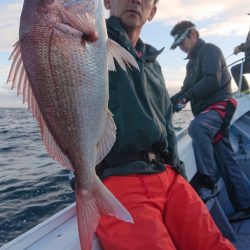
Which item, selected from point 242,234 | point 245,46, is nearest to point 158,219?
point 242,234

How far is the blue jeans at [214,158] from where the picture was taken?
15.4ft

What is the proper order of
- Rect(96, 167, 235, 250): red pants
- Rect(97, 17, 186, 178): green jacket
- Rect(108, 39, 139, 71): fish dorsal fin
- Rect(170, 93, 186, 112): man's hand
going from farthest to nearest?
Rect(170, 93, 186, 112): man's hand < Rect(97, 17, 186, 178): green jacket < Rect(96, 167, 235, 250): red pants < Rect(108, 39, 139, 71): fish dorsal fin

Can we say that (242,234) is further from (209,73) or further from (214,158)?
(209,73)

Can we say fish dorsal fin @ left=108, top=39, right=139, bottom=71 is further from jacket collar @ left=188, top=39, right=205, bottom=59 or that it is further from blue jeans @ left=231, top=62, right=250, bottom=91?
blue jeans @ left=231, top=62, right=250, bottom=91

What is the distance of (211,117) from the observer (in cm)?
486

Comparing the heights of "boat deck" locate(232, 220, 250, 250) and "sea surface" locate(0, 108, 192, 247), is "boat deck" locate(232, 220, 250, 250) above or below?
above

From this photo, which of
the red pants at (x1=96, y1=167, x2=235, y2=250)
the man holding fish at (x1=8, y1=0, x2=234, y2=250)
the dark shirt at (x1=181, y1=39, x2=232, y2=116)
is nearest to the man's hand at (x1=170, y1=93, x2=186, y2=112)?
the dark shirt at (x1=181, y1=39, x2=232, y2=116)

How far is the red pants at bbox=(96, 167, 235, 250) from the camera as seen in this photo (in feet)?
7.37

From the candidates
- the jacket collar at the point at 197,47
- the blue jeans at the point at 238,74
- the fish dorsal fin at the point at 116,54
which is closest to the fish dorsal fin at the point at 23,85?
the fish dorsal fin at the point at 116,54

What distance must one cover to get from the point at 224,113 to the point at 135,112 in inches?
106

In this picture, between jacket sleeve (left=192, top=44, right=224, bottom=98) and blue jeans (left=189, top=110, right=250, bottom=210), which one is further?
jacket sleeve (left=192, top=44, right=224, bottom=98)

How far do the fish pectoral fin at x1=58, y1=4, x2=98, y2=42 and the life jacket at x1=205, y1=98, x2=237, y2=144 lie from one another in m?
3.54

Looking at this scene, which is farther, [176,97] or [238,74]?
[238,74]

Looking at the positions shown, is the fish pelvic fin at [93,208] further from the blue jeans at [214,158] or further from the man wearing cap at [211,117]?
the blue jeans at [214,158]
